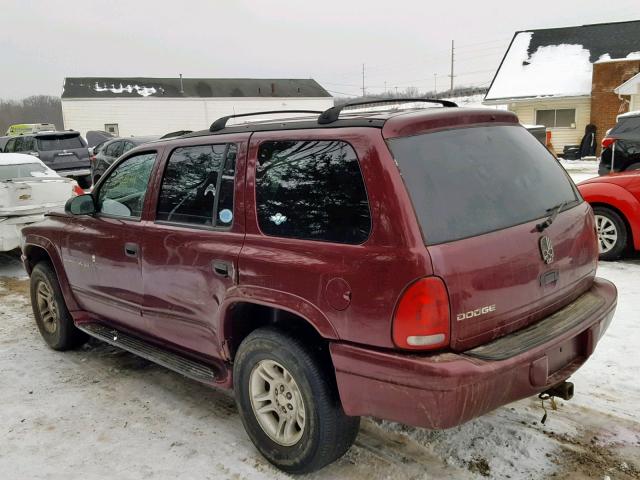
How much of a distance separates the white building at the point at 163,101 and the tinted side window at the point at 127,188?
4061cm

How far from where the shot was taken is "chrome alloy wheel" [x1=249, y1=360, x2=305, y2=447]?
2873 mm

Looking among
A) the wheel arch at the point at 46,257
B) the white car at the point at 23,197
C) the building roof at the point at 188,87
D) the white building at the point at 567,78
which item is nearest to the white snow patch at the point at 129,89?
the building roof at the point at 188,87

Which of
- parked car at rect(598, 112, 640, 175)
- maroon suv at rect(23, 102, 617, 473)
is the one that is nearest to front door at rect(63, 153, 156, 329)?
maroon suv at rect(23, 102, 617, 473)

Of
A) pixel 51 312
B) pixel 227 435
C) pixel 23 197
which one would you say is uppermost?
pixel 23 197

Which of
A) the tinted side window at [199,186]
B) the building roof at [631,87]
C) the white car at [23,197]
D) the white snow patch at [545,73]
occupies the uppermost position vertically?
the white snow patch at [545,73]

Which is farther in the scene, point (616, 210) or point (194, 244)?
point (616, 210)

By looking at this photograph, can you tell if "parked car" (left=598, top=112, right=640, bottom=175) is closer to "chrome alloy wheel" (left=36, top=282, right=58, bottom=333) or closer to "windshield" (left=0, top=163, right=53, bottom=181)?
"chrome alloy wheel" (left=36, top=282, right=58, bottom=333)

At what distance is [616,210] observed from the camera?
6.76 metres

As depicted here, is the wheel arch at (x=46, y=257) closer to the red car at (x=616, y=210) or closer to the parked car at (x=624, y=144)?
the red car at (x=616, y=210)

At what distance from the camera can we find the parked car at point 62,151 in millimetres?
16281

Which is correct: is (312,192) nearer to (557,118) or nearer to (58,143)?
(58,143)

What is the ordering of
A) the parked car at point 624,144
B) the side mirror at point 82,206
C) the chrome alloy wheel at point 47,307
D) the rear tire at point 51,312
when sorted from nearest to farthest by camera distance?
the side mirror at point 82,206
the rear tire at point 51,312
the chrome alloy wheel at point 47,307
the parked car at point 624,144

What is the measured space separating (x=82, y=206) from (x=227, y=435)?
210cm

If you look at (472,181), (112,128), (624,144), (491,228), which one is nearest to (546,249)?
(491,228)
